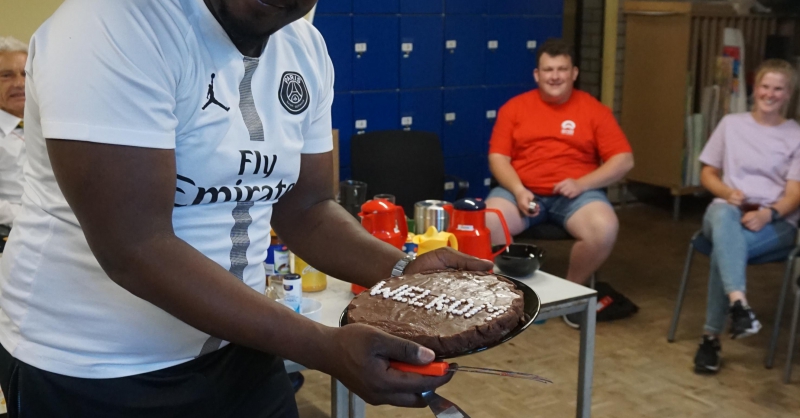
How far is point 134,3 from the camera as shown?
0.93 metres

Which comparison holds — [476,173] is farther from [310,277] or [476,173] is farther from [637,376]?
[310,277]

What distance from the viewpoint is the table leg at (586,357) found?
2129mm

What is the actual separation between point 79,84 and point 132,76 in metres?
0.05

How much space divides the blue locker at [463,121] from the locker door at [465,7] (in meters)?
0.44

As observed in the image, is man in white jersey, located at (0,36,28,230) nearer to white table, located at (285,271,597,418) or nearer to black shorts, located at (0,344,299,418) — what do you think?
white table, located at (285,271,597,418)

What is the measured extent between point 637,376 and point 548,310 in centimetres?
135

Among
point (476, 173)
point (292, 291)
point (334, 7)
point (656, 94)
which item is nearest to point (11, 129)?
point (292, 291)

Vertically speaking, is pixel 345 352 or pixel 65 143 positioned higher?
pixel 65 143

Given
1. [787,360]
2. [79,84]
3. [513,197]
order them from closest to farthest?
[79,84]
[787,360]
[513,197]

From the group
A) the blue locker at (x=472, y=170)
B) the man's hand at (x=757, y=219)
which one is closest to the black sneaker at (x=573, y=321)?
the man's hand at (x=757, y=219)

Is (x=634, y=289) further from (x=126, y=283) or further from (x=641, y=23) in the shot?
(x=126, y=283)

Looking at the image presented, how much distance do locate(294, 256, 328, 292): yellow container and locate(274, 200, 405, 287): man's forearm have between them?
650 mm

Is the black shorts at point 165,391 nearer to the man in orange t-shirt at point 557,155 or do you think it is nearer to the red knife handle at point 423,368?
the red knife handle at point 423,368

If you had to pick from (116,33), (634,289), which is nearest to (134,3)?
(116,33)
